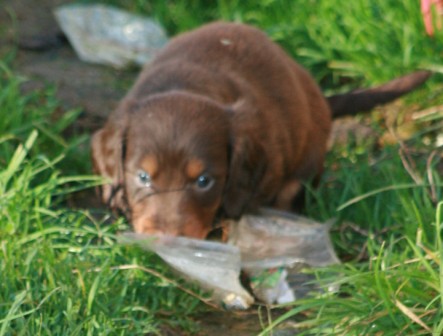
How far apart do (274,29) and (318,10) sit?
0.29m

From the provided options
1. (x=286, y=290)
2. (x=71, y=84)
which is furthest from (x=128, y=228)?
(x=71, y=84)

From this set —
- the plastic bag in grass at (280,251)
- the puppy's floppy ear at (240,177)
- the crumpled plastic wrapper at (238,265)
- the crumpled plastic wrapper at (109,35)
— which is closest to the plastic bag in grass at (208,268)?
the crumpled plastic wrapper at (238,265)

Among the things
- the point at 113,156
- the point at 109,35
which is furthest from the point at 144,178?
the point at 109,35

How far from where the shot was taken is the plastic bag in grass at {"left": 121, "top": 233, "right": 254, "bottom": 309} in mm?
3762

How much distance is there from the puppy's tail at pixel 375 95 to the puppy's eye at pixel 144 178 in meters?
1.48

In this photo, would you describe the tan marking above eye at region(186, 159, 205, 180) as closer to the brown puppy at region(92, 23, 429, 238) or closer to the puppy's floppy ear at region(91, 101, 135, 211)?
the brown puppy at region(92, 23, 429, 238)

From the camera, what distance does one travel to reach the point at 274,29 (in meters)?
6.29

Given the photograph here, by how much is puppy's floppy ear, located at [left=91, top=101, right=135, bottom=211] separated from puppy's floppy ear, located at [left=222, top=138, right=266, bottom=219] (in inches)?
17.5

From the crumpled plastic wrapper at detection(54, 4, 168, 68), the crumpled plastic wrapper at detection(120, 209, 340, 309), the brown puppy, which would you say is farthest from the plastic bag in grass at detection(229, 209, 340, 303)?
the crumpled plastic wrapper at detection(54, 4, 168, 68)

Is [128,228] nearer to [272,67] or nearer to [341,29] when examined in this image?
[272,67]

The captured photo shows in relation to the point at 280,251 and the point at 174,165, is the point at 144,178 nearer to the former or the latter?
the point at 174,165

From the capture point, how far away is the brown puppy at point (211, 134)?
158 inches

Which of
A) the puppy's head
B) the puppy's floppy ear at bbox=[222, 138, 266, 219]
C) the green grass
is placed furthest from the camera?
the puppy's floppy ear at bbox=[222, 138, 266, 219]

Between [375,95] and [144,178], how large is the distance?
155 centimetres
